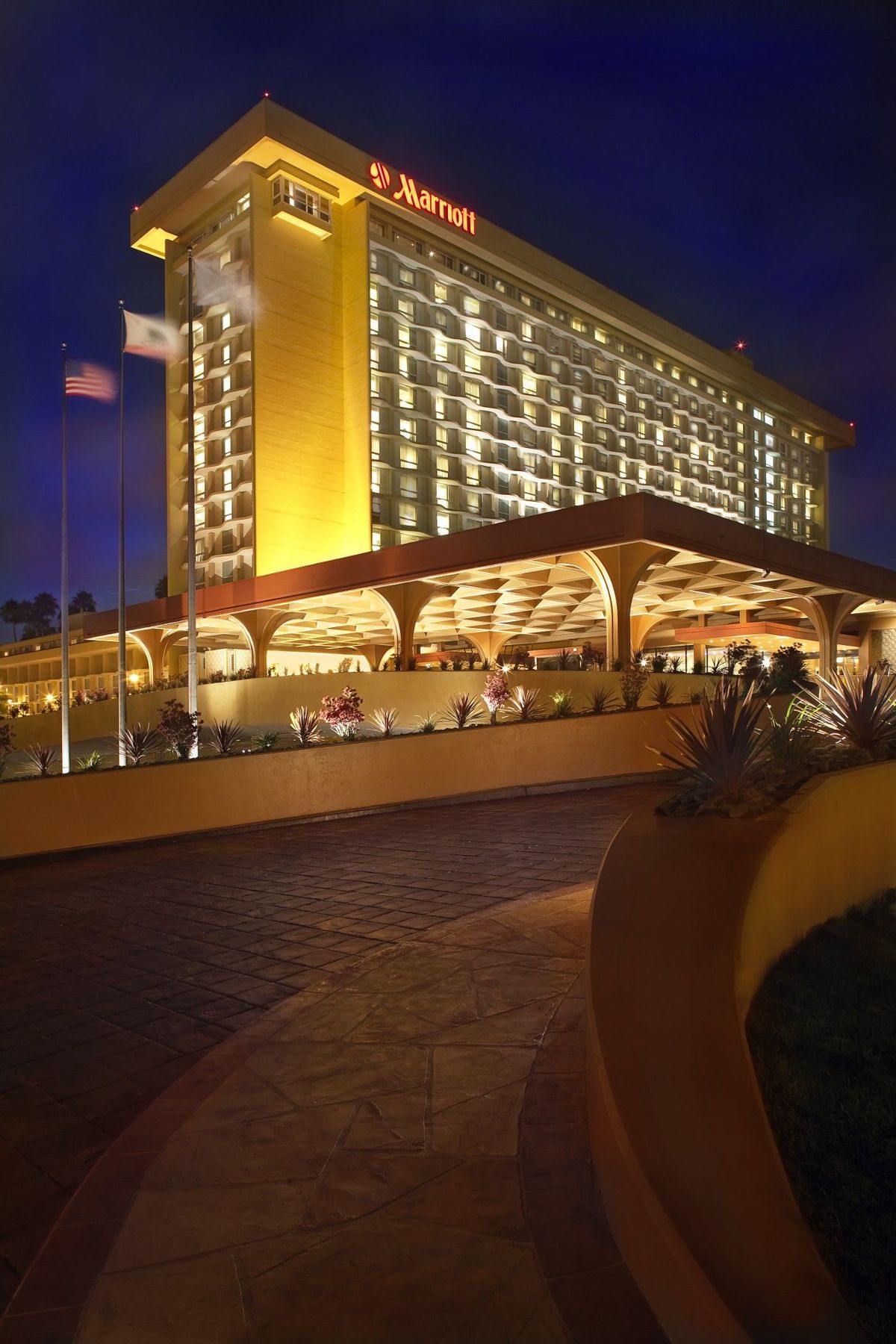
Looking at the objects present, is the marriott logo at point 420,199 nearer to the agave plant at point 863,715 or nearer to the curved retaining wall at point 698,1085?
the agave plant at point 863,715

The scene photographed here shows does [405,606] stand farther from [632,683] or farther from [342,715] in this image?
[342,715]

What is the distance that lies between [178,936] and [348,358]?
52165mm

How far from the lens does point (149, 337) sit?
59.0 feet

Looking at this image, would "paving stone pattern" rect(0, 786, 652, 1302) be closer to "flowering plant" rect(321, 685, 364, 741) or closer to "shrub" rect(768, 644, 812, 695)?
"flowering plant" rect(321, 685, 364, 741)

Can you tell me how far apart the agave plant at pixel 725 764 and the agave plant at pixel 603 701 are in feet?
35.1

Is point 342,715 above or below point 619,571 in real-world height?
below

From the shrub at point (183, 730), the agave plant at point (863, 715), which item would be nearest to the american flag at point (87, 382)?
the shrub at point (183, 730)

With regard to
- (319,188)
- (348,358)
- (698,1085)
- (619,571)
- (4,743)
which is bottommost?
(698,1085)

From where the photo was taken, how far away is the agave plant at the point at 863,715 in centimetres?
743

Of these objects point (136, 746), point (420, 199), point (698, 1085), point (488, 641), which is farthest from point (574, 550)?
point (420, 199)

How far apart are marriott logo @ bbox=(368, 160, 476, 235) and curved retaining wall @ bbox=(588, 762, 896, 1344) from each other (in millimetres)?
57069

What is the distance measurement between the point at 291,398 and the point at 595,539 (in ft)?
114

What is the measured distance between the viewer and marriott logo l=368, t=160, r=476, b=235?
52.8 metres

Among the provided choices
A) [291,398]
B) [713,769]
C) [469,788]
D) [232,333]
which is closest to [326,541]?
[291,398]
